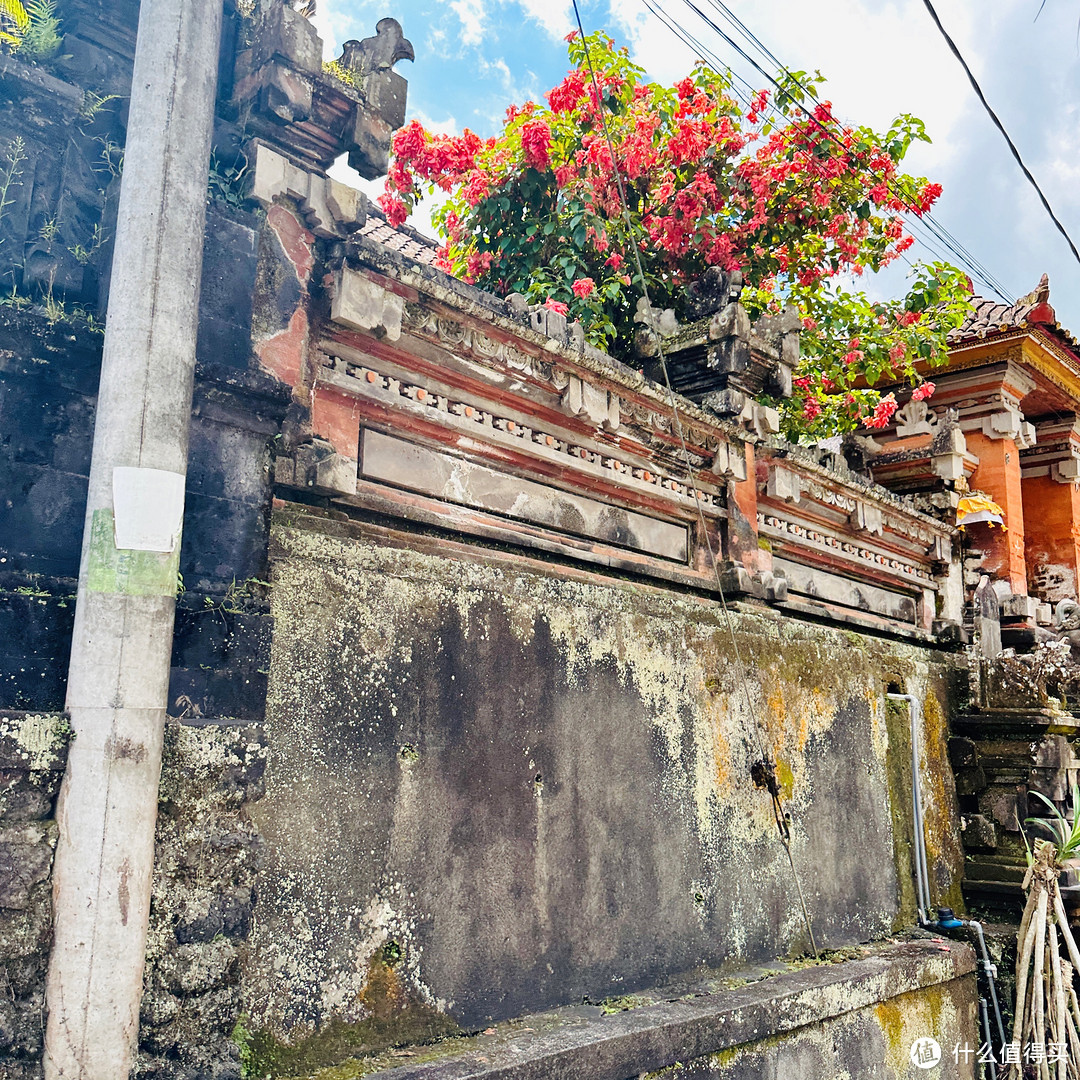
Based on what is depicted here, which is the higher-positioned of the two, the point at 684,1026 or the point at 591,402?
the point at 591,402

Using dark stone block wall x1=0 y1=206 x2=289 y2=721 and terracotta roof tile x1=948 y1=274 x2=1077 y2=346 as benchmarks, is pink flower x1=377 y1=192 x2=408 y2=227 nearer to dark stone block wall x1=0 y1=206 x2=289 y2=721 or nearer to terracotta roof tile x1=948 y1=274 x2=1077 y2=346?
dark stone block wall x1=0 y1=206 x2=289 y2=721

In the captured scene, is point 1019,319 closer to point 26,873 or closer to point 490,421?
point 490,421

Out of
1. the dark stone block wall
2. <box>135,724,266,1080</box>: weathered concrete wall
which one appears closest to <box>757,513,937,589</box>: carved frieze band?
the dark stone block wall

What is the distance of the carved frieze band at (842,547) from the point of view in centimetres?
524

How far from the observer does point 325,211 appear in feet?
9.07

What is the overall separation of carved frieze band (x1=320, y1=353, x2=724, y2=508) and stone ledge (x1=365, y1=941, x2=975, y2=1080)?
1.94 m

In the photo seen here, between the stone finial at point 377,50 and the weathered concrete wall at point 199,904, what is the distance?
207 centimetres

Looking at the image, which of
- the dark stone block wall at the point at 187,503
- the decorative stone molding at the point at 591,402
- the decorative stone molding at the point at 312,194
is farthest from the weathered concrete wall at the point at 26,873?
the decorative stone molding at the point at 591,402

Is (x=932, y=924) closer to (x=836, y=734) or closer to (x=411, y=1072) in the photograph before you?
(x=836, y=734)

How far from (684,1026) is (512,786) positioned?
3.28ft

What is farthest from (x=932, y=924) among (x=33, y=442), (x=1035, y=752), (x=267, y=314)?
(x=33, y=442)

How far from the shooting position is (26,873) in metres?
1.77

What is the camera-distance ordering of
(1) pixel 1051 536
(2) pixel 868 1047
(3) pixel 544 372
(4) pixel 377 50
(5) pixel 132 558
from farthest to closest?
(1) pixel 1051 536 < (2) pixel 868 1047 < (3) pixel 544 372 < (4) pixel 377 50 < (5) pixel 132 558

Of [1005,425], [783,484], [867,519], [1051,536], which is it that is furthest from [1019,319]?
[783,484]
